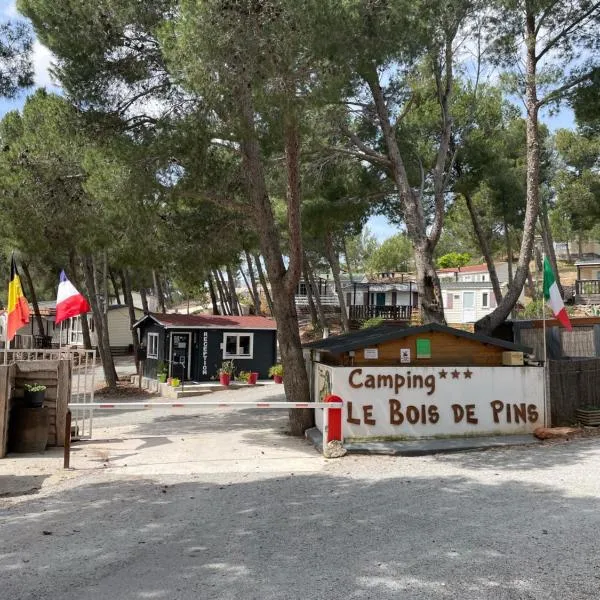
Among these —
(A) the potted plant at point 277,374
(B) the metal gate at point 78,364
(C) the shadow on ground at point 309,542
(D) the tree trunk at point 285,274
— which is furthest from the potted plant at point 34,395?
(A) the potted plant at point 277,374

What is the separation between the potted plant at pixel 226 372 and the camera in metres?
21.6

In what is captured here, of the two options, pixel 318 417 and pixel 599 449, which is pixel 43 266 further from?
pixel 599 449

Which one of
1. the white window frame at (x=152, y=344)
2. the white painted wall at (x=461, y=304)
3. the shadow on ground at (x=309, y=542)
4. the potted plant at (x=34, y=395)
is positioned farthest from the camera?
the white painted wall at (x=461, y=304)

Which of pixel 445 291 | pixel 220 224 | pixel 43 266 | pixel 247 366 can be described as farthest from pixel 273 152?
pixel 445 291

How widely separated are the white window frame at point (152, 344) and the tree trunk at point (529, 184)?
14.1 m

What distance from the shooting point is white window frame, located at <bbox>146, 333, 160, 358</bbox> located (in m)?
23.6

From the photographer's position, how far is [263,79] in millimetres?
8977

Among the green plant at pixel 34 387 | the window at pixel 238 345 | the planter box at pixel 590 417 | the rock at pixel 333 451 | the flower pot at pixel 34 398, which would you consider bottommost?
the rock at pixel 333 451

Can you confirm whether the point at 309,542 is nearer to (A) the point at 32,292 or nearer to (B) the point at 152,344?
(B) the point at 152,344

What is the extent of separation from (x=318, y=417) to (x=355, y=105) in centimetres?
715

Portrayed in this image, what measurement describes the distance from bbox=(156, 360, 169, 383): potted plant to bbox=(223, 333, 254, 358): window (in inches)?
91.0

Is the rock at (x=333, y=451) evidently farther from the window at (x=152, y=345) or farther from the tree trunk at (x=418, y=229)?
the window at (x=152, y=345)

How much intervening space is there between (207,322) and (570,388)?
14991 mm

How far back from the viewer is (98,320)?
2148 cm
